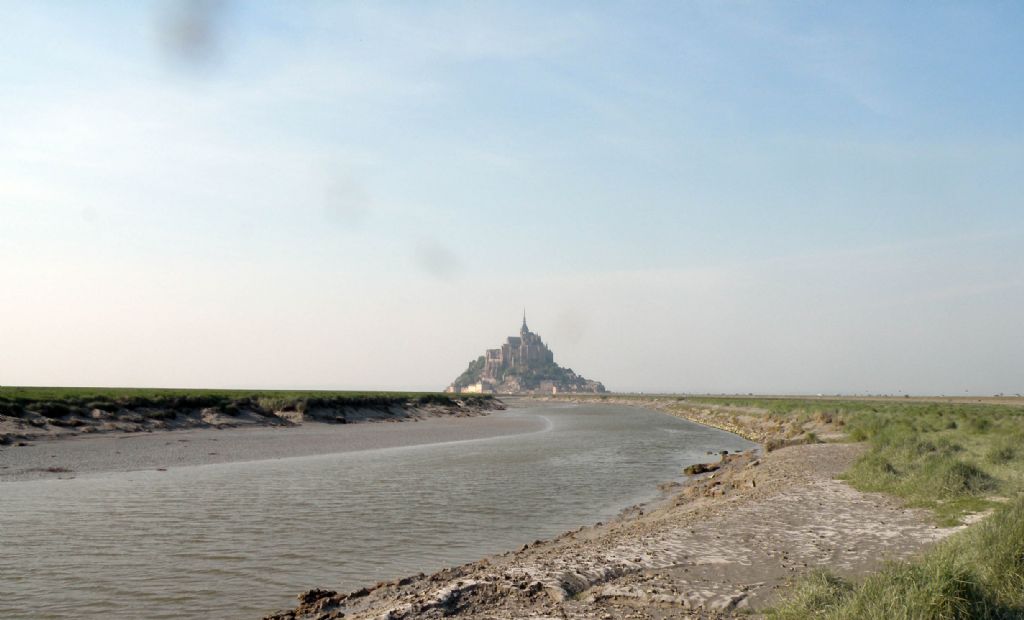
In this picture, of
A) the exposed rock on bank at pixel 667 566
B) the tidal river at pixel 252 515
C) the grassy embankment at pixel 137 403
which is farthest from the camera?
the grassy embankment at pixel 137 403

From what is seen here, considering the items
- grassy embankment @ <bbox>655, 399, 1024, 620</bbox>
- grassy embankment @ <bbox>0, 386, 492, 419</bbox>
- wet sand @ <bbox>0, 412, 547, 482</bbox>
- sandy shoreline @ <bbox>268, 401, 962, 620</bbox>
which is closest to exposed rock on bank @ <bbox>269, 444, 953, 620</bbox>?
sandy shoreline @ <bbox>268, 401, 962, 620</bbox>

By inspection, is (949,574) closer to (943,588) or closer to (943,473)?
(943,588)

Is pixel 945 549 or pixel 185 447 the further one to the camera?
pixel 185 447

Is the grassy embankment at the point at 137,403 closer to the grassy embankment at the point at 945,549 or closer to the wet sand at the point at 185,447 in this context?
the wet sand at the point at 185,447

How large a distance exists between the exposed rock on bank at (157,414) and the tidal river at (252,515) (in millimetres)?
2826

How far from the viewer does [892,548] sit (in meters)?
9.66

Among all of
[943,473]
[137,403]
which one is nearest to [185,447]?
[137,403]

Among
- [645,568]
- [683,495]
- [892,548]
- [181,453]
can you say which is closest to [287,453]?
[181,453]

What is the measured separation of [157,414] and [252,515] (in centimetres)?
2381

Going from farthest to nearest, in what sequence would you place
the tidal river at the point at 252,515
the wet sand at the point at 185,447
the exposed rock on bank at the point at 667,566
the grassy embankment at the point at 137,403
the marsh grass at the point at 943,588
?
the grassy embankment at the point at 137,403, the wet sand at the point at 185,447, the tidal river at the point at 252,515, the exposed rock on bank at the point at 667,566, the marsh grass at the point at 943,588

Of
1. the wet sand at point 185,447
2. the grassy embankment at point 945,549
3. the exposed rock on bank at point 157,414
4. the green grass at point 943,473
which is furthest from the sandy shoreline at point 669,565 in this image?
the exposed rock on bank at point 157,414

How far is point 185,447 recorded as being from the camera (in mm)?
27141

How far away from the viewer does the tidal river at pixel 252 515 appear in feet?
30.6

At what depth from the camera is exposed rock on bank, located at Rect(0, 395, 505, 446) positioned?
90.6ft
